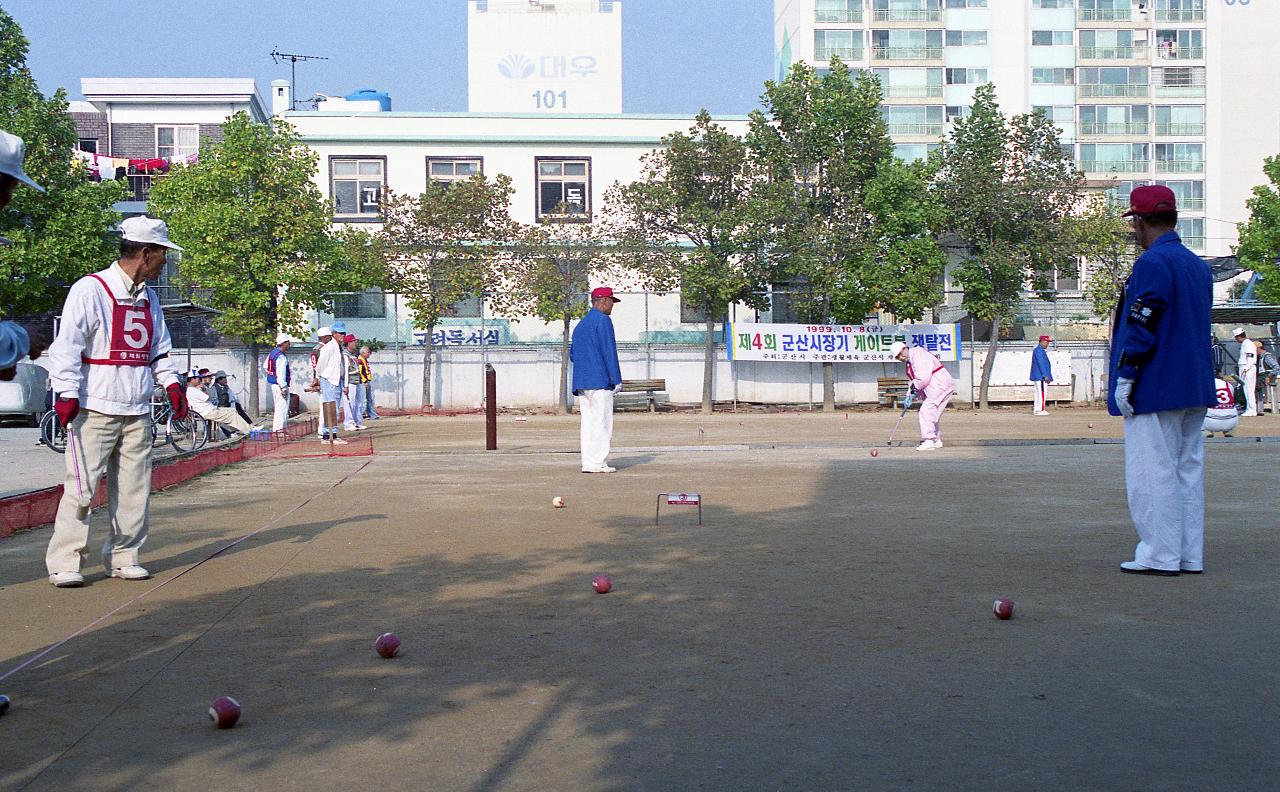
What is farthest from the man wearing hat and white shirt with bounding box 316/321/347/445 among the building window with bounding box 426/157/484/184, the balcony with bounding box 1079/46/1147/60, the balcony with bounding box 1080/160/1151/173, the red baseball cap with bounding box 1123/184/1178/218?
the balcony with bounding box 1079/46/1147/60

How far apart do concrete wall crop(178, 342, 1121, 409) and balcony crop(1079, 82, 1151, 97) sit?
1662 inches

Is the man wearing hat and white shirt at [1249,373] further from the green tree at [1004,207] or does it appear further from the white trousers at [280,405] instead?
the white trousers at [280,405]

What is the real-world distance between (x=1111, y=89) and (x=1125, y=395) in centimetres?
7431

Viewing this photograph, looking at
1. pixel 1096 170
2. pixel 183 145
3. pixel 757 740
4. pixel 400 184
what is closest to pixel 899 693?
pixel 757 740

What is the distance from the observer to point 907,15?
74375 millimetres

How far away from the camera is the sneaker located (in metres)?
6.94

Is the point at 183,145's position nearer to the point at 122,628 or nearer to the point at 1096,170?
the point at 122,628

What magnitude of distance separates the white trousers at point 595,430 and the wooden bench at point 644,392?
68.8ft

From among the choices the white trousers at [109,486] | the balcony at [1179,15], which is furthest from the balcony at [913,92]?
the white trousers at [109,486]

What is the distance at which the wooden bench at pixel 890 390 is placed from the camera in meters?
36.4

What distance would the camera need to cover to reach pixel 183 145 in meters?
44.8

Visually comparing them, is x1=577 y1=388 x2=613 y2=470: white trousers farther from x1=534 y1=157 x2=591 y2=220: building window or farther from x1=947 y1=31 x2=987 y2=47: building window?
x1=947 y1=31 x2=987 y2=47: building window

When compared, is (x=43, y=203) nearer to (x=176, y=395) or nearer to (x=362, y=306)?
(x=362, y=306)

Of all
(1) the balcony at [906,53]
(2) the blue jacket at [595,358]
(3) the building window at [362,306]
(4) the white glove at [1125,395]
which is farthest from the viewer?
(1) the balcony at [906,53]
